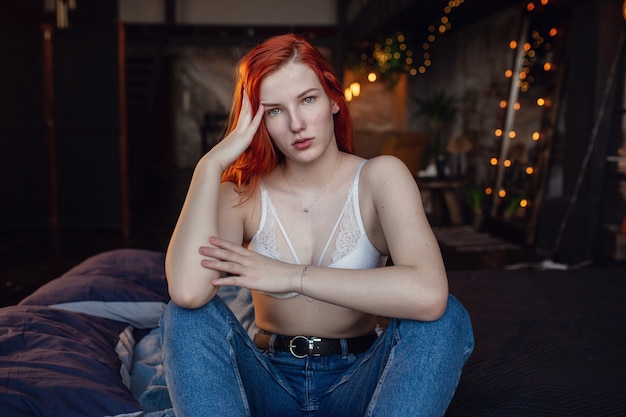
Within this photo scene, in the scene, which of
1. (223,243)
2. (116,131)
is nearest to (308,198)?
(223,243)

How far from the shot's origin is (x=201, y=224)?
62.4 inches

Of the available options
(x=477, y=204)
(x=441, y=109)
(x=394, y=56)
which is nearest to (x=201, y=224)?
(x=477, y=204)

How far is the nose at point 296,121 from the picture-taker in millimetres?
1623

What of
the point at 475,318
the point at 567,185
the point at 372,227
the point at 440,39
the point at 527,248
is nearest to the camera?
the point at 372,227

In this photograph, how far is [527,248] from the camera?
5.41 meters

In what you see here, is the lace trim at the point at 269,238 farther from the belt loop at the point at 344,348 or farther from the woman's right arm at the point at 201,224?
the belt loop at the point at 344,348

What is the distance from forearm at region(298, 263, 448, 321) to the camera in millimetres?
1396

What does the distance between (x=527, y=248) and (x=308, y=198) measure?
4045 millimetres

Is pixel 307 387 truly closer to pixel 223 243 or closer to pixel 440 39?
pixel 223 243

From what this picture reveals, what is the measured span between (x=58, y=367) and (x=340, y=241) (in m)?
0.82

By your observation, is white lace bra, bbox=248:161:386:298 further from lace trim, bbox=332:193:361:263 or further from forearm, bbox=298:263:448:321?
forearm, bbox=298:263:448:321

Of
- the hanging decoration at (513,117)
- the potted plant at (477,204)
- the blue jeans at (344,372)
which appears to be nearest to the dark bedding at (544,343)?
the blue jeans at (344,372)

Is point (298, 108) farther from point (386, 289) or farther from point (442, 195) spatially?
point (442, 195)

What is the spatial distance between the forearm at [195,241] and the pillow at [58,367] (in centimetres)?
36
